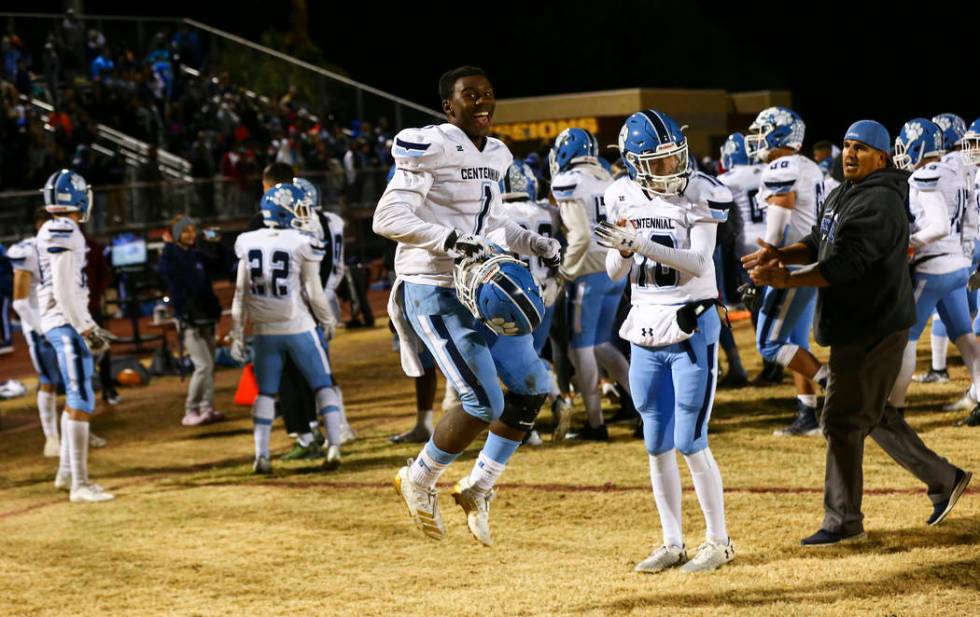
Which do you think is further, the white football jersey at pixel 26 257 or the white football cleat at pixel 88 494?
the white football jersey at pixel 26 257

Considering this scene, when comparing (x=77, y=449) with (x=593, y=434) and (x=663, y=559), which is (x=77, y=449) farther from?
(x=663, y=559)

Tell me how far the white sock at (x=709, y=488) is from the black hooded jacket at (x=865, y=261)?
872 mm

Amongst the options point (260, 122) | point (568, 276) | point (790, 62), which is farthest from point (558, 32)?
point (568, 276)

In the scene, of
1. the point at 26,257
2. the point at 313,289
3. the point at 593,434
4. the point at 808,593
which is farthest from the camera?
the point at 26,257

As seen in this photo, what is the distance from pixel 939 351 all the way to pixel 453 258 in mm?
6769

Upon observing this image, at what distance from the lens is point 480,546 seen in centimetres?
705

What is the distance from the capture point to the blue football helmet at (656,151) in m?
5.86

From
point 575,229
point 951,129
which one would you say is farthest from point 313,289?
point 951,129

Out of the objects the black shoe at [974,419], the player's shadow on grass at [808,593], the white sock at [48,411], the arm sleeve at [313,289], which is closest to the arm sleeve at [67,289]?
the arm sleeve at [313,289]

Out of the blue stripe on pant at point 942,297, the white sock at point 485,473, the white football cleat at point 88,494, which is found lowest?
the white football cleat at point 88,494

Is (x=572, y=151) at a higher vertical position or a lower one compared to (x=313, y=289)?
higher

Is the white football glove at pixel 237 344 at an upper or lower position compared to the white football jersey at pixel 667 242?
lower

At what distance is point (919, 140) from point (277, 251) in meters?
4.65

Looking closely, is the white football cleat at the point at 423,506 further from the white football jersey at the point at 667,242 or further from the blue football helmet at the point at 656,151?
the blue football helmet at the point at 656,151
